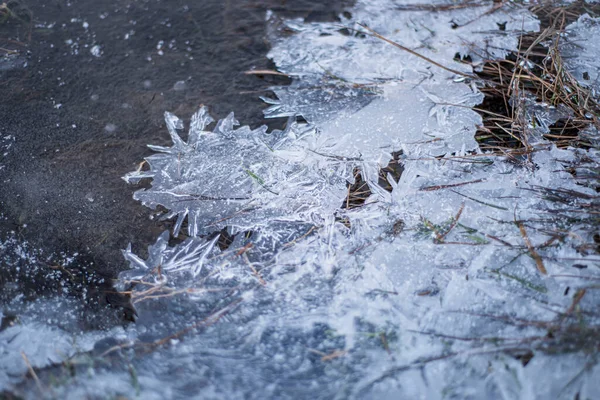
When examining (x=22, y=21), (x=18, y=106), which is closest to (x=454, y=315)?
(x=18, y=106)

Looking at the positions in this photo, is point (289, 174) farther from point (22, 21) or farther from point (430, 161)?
point (22, 21)

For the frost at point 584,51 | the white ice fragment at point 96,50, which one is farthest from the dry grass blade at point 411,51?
the white ice fragment at point 96,50

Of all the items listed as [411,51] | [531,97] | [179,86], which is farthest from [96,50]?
[531,97]

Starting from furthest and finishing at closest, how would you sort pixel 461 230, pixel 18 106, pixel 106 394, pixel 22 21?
pixel 22 21, pixel 18 106, pixel 461 230, pixel 106 394

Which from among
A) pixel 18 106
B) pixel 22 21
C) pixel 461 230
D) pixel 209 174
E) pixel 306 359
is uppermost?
pixel 22 21

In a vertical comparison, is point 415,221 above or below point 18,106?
below

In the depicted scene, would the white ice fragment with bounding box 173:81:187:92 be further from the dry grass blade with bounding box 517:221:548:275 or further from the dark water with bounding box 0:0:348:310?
the dry grass blade with bounding box 517:221:548:275

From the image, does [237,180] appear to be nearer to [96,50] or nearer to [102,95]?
[102,95]
